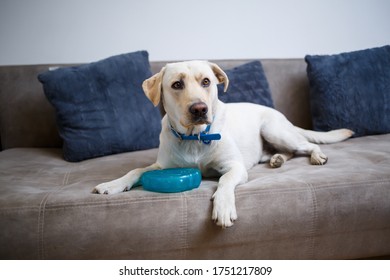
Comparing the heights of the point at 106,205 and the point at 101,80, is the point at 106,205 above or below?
below

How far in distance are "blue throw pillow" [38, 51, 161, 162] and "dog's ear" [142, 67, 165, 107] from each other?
677 mm

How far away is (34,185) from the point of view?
1.74m

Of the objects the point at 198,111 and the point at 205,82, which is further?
the point at 205,82

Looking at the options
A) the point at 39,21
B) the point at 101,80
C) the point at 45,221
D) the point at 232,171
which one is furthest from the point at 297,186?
the point at 39,21

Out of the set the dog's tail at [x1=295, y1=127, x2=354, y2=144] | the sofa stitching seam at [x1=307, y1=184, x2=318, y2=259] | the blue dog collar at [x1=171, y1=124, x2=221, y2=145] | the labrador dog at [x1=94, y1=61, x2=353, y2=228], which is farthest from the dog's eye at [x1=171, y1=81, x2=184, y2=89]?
the dog's tail at [x1=295, y1=127, x2=354, y2=144]

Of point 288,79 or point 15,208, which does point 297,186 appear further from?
point 288,79

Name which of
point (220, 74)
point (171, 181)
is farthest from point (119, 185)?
point (220, 74)

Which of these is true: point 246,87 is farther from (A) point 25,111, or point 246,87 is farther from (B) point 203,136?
(A) point 25,111

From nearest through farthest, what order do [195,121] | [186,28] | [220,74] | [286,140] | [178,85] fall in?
[195,121]
[178,85]
[220,74]
[286,140]
[186,28]

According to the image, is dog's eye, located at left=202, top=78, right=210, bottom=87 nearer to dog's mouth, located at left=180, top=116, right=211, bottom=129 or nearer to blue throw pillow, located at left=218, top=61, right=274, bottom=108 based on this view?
dog's mouth, located at left=180, top=116, right=211, bottom=129

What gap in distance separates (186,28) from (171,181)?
2.07 m

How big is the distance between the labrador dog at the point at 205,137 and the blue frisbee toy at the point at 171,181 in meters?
0.12

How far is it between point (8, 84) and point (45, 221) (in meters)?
1.80

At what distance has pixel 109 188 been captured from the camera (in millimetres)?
1556
